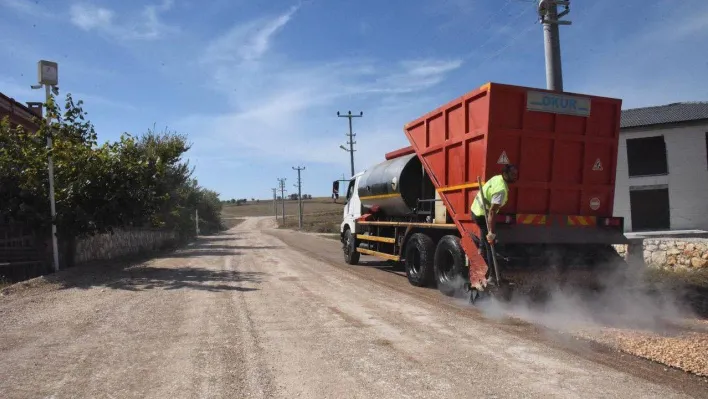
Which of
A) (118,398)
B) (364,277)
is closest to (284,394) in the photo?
(118,398)

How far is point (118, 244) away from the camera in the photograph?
1895cm

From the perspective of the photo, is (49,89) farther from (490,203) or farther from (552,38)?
(552,38)

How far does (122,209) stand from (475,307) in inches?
399

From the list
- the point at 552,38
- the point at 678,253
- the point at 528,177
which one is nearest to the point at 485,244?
the point at 528,177

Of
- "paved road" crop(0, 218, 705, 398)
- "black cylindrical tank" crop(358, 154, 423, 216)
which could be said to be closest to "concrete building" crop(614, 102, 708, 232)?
"black cylindrical tank" crop(358, 154, 423, 216)

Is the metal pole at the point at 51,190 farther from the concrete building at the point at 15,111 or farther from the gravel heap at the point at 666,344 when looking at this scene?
the gravel heap at the point at 666,344

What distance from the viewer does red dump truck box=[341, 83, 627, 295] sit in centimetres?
784

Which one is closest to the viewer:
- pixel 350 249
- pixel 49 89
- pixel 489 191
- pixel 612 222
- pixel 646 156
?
pixel 489 191

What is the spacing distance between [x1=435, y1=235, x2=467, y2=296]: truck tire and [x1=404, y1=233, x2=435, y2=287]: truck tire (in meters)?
0.34

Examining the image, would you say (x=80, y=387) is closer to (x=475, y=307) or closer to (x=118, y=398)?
(x=118, y=398)

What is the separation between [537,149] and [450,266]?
2542 mm

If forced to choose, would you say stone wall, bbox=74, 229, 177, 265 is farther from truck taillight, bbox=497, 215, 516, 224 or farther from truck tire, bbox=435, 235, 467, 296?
truck taillight, bbox=497, 215, 516, 224

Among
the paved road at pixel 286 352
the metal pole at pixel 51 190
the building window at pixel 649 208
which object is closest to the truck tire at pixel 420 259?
the paved road at pixel 286 352

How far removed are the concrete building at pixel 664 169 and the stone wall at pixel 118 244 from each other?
18415 millimetres
